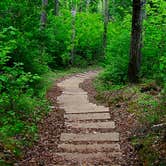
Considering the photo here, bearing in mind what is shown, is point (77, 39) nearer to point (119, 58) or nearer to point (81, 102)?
point (119, 58)

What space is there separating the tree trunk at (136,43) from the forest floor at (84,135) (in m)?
2.10

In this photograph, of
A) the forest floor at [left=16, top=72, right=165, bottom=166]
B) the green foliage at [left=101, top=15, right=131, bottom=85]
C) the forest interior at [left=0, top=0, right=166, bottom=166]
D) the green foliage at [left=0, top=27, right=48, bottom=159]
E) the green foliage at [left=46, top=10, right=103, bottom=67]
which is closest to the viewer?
the green foliage at [left=0, top=27, right=48, bottom=159]

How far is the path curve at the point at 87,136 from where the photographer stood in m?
8.23

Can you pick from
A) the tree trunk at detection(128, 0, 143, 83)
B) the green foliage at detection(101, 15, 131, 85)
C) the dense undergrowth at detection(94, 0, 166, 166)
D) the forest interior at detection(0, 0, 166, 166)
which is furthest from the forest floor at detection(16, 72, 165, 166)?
the green foliage at detection(101, 15, 131, 85)

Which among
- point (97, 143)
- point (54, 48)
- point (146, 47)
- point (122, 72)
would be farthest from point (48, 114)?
point (54, 48)

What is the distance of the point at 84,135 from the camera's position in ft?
32.3

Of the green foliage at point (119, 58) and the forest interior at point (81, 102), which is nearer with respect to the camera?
the forest interior at point (81, 102)

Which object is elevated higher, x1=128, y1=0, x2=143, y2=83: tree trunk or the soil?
x1=128, y1=0, x2=143, y2=83: tree trunk

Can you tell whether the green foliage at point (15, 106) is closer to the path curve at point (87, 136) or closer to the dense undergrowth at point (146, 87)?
the path curve at point (87, 136)

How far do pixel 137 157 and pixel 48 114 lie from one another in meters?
4.43

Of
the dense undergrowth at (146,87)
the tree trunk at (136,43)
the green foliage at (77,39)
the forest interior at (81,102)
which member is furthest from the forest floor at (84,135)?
the green foliage at (77,39)

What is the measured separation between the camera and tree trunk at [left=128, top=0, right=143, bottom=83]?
14.7 m

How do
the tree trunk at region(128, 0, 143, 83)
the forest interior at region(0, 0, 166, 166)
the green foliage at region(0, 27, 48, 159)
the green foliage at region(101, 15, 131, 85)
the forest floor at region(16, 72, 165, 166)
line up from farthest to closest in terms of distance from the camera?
the green foliage at region(101, 15, 131, 85)
the tree trunk at region(128, 0, 143, 83)
the forest floor at region(16, 72, 165, 166)
the forest interior at region(0, 0, 166, 166)
the green foliage at region(0, 27, 48, 159)

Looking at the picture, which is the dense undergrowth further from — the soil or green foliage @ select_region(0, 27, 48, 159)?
green foliage @ select_region(0, 27, 48, 159)
